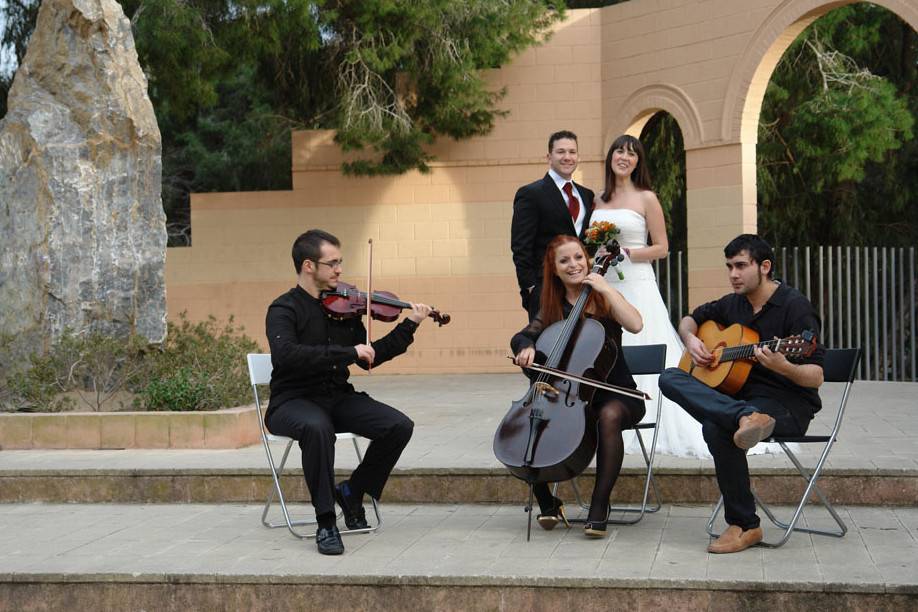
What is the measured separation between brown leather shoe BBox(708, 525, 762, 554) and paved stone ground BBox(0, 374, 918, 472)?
3.50 feet

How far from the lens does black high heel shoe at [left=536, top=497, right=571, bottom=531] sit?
4895 mm

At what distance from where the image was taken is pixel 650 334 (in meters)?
6.11

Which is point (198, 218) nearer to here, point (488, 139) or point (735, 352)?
point (488, 139)

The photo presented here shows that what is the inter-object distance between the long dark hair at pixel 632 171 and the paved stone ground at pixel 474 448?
1.36 meters

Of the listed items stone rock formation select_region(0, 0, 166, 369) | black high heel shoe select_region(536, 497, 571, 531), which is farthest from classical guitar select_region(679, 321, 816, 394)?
stone rock formation select_region(0, 0, 166, 369)

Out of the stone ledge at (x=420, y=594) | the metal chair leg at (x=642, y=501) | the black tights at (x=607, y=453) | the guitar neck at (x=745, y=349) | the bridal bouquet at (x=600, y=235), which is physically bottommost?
the stone ledge at (x=420, y=594)

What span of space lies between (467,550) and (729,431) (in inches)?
44.5

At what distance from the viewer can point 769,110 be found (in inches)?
521

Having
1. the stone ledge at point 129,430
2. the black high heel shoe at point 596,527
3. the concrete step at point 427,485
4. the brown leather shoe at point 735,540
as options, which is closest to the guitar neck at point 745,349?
the brown leather shoe at point 735,540

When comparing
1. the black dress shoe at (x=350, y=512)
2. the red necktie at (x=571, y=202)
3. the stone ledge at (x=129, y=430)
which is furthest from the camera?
the stone ledge at (x=129, y=430)

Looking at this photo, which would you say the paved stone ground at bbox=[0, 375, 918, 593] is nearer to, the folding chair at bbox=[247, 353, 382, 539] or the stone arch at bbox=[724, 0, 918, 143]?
the folding chair at bbox=[247, 353, 382, 539]

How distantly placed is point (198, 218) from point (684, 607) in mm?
9442

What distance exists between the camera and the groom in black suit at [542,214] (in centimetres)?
554

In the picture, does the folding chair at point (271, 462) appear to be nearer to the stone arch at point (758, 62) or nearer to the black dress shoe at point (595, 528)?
the black dress shoe at point (595, 528)
